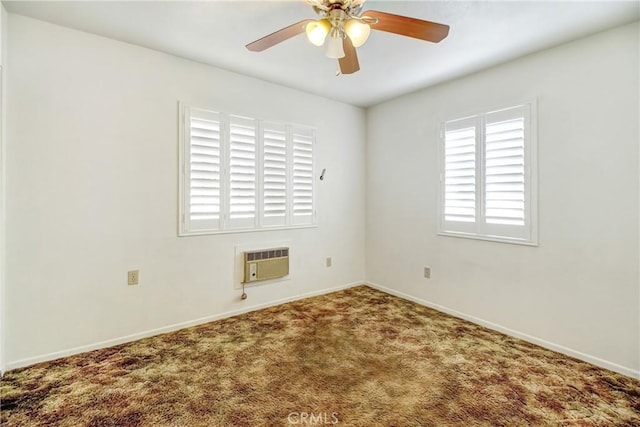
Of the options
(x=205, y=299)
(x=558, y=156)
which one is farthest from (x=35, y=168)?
(x=558, y=156)

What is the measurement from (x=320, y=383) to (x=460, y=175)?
247 cm

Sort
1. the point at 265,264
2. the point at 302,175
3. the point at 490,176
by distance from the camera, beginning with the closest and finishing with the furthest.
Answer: the point at 490,176 < the point at 265,264 < the point at 302,175

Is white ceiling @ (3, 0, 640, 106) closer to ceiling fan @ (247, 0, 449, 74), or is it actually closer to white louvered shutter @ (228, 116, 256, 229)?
ceiling fan @ (247, 0, 449, 74)

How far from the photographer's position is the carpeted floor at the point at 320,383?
5.98 feet

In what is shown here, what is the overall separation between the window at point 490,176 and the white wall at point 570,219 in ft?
0.32

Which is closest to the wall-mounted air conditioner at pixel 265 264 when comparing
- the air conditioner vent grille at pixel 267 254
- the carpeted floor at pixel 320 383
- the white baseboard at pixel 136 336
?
the air conditioner vent grille at pixel 267 254

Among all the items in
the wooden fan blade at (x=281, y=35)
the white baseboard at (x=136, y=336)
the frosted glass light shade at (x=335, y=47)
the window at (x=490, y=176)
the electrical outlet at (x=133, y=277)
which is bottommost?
the white baseboard at (x=136, y=336)

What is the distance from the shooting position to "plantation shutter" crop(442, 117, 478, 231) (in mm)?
3195

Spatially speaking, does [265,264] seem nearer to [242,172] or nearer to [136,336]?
[242,172]

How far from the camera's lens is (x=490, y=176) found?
302 centimetres

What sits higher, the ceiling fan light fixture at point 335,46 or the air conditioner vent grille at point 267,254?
the ceiling fan light fixture at point 335,46

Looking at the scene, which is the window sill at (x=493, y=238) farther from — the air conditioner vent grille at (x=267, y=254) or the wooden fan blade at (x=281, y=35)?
the wooden fan blade at (x=281, y=35)

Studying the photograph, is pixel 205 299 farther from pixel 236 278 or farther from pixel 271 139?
pixel 271 139

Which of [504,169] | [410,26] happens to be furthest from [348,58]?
[504,169]
